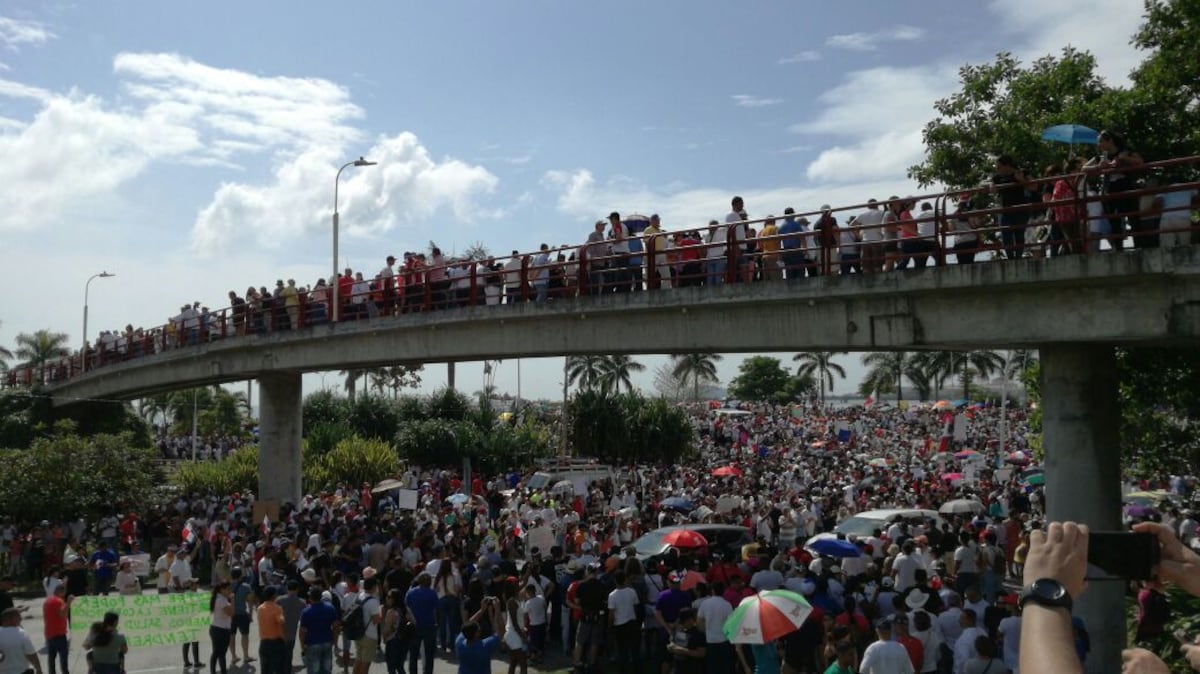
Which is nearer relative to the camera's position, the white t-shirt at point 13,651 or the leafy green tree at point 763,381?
the white t-shirt at point 13,651

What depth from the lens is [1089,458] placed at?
14125 mm

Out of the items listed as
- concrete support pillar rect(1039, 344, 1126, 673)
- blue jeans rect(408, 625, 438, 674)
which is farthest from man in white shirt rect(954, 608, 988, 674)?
blue jeans rect(408, 625, 438, 674)

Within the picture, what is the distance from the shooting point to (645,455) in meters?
48.1

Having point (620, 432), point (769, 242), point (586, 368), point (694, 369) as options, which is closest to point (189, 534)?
point (769, 242)

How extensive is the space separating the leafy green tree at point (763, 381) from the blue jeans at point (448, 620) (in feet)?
340

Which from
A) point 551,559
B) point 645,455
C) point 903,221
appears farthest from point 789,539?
point 645,455

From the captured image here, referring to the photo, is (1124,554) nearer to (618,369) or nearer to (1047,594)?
(1047,594)

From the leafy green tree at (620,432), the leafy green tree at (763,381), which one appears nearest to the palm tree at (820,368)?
the leafy green tree at (763,381)

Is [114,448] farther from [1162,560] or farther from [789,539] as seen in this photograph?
[1162,560]

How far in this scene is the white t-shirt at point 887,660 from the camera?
32.3ft

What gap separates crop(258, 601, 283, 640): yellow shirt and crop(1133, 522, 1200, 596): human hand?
11432 millimetres

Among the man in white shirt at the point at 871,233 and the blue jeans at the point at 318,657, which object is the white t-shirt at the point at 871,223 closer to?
the man in white shirt at the point at 871,233

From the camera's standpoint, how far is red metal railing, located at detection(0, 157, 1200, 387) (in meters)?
13.6

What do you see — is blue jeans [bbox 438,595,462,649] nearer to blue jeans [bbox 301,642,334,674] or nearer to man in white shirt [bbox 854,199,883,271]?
blue jeans [bbox 301,642,334,674]
